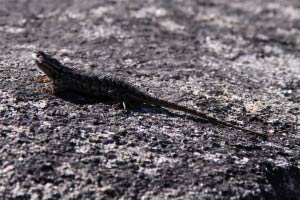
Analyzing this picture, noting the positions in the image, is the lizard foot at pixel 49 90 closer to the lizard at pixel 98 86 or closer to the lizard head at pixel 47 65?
the lizard at pixel 98 86

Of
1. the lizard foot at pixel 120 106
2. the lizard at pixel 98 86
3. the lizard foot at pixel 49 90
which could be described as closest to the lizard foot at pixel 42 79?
the lizard at pixel 98 86

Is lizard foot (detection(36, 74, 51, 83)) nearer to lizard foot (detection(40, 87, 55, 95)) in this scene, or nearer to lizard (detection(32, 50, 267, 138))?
lizard (detection(32, 50, 267, 138))

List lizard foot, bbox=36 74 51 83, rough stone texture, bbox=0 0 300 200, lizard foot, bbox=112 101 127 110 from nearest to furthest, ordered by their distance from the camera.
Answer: rough stone texture, bbox=0 0 300 200, lizard foot, bbox=112 101 127 110, lizard foot, bbox=36 74 51 83

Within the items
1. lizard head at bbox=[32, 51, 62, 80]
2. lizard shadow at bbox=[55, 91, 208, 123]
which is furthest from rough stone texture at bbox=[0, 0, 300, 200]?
lizard head at bbox=[32, 51, 62, 80]

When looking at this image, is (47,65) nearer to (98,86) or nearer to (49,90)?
(49,90)

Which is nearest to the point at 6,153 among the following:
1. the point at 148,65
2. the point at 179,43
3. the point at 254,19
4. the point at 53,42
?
the point at 148,65

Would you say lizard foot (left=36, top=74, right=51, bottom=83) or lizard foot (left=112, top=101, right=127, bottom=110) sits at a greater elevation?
lizard foot (left=36, top=74, right=51, bottom=83)

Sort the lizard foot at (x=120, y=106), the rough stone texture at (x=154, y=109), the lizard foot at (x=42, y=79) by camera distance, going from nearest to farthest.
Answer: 1. the rough stone texture at (x=154, y=109)
2. the lizard foot at (x=120, y=106)
3. the lizard foot at (x=42, y=79)
